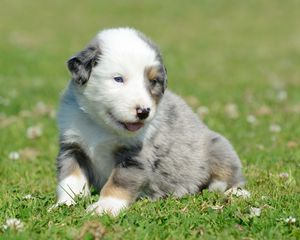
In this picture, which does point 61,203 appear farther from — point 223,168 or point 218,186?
point 223,168

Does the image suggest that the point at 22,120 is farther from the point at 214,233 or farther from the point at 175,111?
the point at 214,233

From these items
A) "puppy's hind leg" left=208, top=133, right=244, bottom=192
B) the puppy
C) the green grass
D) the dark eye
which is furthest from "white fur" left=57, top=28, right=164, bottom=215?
"puppy's hind leg" left=208, top=133, right=244, bottom=192

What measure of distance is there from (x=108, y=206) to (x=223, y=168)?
1816mm

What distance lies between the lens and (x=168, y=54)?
21.6 metres

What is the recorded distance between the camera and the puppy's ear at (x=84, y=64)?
600 cm

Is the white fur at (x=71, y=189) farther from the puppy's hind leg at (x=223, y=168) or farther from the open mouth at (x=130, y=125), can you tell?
the puppy's hind leg at (x=223, y=168)

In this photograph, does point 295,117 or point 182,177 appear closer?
point 182,177

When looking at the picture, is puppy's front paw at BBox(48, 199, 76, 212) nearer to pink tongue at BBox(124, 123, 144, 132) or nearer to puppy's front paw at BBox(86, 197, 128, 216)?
puppy's front paw at BBox(86, 197, 128, 216)

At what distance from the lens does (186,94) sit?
1408 centimetres

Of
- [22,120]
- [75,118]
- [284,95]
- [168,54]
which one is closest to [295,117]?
[284,95]

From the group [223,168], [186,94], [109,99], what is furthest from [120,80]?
[186,94]

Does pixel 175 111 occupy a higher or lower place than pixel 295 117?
higher

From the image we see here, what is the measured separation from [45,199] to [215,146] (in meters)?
2.00

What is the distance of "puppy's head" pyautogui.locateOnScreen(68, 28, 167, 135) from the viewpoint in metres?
5.75
